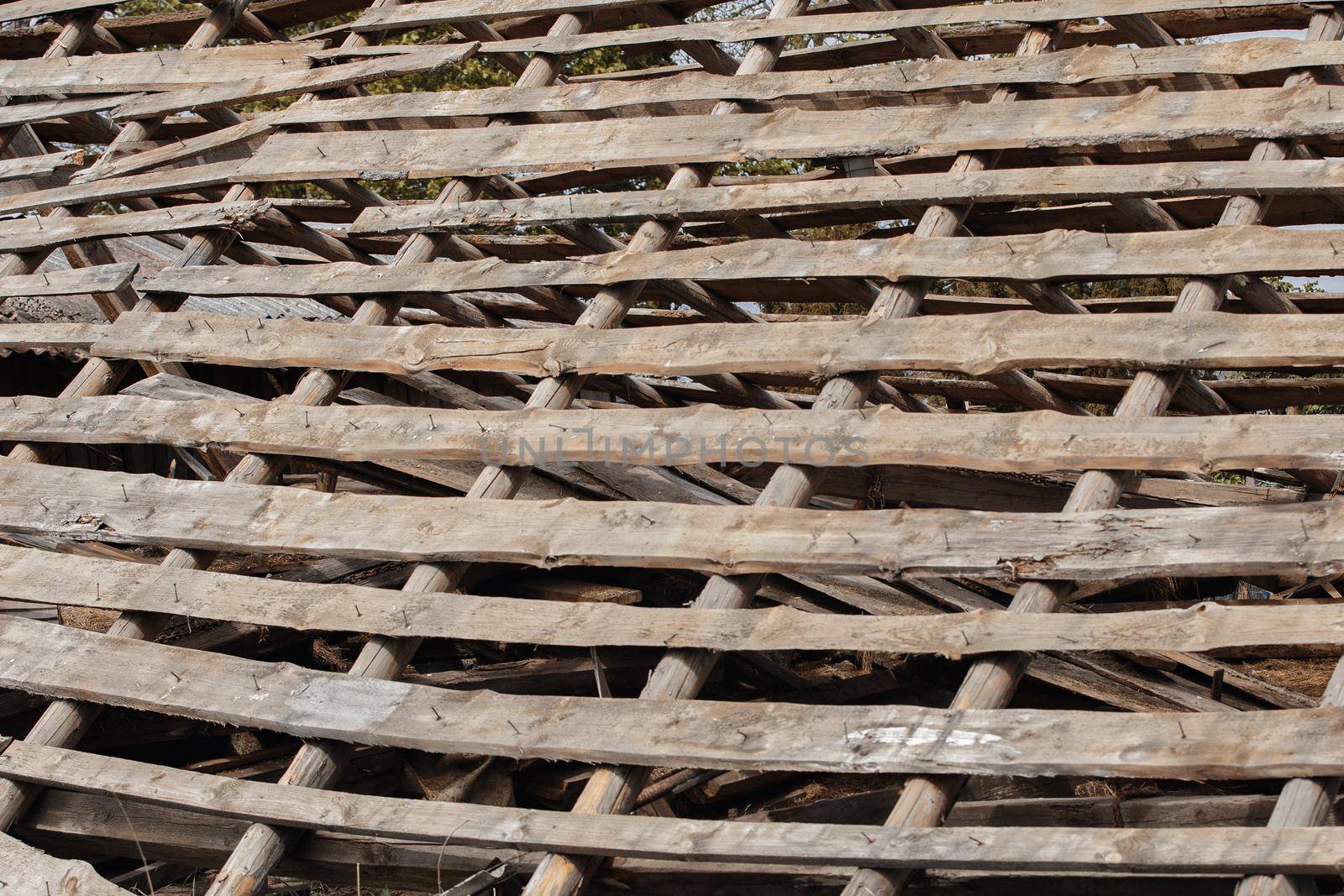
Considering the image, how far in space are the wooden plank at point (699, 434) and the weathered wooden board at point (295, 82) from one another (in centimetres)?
174

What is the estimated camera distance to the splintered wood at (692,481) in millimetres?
3461

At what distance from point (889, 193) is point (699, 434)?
119 centimetres

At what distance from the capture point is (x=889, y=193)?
4.68m

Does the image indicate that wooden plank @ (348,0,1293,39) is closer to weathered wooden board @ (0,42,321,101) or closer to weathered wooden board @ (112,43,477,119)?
weathered wooden board @ (112,43,477,119)

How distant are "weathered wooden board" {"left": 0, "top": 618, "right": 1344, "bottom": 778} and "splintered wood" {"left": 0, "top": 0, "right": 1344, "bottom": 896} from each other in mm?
13

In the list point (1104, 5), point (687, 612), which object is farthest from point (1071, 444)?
point (1104, 5)

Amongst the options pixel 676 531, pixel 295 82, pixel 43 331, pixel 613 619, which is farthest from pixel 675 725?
pixel 295 82

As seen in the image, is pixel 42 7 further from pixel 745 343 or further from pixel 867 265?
pixel 867 265

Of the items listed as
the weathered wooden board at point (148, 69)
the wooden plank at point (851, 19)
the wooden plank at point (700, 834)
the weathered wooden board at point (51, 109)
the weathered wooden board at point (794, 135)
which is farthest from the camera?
the weathered wooden board at point (51, 109)

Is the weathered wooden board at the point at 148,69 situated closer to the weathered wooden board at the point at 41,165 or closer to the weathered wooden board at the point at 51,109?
the weathered wooden board at the point at 51,109

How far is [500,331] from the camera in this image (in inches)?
188

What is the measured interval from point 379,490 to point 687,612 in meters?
3.53

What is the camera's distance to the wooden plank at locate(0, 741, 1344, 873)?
3010mm

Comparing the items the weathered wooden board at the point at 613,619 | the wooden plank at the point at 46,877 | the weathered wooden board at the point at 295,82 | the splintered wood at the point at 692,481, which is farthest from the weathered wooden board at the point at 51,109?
the wooden plank at the point at 46,877
